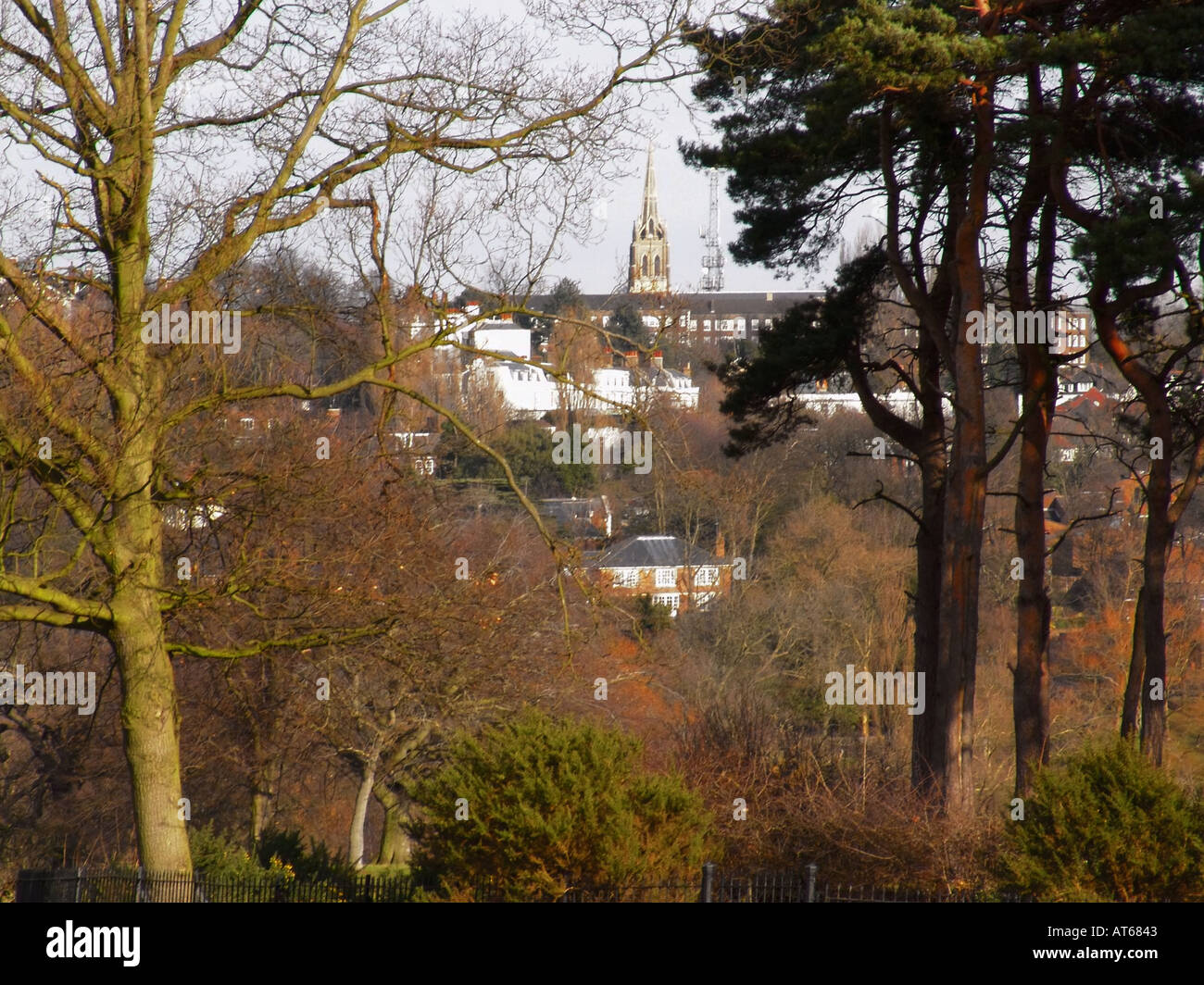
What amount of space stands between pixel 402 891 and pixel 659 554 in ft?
118

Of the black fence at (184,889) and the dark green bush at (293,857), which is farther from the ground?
the black fence at (184,889)

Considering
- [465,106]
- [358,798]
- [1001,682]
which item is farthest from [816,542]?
[465,106]

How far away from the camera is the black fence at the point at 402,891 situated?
9297 mm

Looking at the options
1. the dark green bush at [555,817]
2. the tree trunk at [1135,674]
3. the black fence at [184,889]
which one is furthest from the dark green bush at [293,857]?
the tree trunk at [1135,674]

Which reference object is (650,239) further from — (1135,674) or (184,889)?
(184,889)

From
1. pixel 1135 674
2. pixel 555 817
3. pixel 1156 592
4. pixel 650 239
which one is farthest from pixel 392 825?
pixel 650 239

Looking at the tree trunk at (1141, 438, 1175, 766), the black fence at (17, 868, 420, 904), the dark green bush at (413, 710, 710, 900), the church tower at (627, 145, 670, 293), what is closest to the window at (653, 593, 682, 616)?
the tree trunk at (1141, 438, 1175, 766)

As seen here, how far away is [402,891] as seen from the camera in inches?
421

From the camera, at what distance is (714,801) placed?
45.0ft

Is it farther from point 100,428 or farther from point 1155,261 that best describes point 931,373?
point 100,428

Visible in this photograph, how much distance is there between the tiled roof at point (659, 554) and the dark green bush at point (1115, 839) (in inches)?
1370

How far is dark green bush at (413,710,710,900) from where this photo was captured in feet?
30.3

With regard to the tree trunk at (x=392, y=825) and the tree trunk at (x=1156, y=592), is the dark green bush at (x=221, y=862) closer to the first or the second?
the tree trunk at (x=392, y=825)

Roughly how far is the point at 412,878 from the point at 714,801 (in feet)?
13.5
